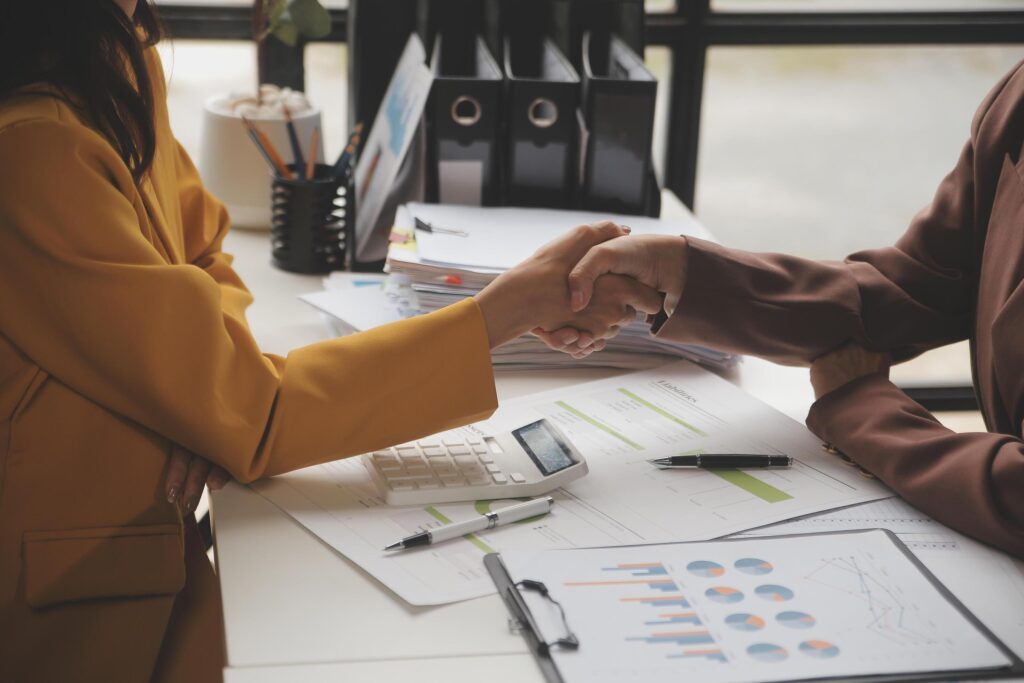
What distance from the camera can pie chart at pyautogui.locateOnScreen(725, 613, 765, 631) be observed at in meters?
0.82

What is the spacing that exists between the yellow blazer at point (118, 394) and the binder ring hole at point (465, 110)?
56cm

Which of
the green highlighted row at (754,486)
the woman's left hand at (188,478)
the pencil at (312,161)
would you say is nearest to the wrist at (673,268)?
the green highlighted row at (754,486)

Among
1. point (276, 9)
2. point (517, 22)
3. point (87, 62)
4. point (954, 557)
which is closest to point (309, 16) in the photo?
point (276, 9)

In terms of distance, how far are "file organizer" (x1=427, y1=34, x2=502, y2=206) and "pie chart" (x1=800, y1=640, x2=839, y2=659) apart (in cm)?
97

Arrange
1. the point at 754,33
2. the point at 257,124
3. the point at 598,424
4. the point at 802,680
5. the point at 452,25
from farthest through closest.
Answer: the point at 754,33 < the point at 452,25 < the point at 257,124 < the point at 598,424 < the point at 802,680

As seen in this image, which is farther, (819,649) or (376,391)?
(376,391)

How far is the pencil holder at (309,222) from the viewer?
1.61 metres

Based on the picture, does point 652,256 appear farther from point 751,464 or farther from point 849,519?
point 849,519

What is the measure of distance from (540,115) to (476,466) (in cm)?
72

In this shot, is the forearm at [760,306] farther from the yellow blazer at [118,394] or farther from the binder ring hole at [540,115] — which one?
the binder ring hole at [540,115]

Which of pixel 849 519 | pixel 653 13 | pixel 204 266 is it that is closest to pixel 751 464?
pixel 849 519

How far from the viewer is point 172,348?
0.97 meters

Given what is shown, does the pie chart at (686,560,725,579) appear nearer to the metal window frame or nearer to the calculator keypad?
the calculator keypad

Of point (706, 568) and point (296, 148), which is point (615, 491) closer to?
point (706, 568)
